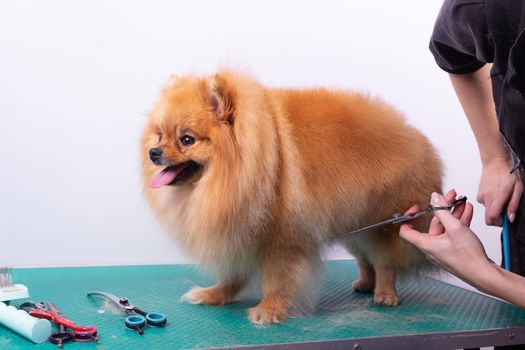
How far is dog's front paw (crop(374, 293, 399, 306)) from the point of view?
1.63 metres

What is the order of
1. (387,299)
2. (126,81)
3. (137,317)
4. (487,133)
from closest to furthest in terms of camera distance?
(137,317)
(487,133)
(387,299)
(126,81)

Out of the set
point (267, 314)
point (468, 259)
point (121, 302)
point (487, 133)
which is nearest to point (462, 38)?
point (487, 133)

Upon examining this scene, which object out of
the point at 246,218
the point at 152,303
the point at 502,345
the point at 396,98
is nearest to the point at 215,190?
the point at 246,218

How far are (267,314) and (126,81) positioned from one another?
1.10 m

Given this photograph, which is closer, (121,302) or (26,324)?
(26,324)

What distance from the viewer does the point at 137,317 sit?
1.30 metres

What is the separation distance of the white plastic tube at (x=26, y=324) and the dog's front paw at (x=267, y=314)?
1.57 feet

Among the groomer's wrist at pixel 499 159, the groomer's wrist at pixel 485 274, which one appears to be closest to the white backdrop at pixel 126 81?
the groomer's wrist at pixel 499 159

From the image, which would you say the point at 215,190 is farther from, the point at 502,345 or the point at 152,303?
the point at 502,345

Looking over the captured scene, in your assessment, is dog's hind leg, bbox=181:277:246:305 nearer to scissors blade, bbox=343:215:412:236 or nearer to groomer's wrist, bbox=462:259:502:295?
scissors blade, bbox=343:215:412:236

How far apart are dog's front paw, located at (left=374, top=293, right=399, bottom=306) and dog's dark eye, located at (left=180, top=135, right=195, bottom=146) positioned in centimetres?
70

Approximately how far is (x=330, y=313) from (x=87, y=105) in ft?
3.77

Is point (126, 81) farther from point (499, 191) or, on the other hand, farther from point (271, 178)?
point (499, 191)

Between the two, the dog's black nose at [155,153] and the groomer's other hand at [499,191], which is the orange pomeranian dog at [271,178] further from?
the groomer's other hand at [499,191]
